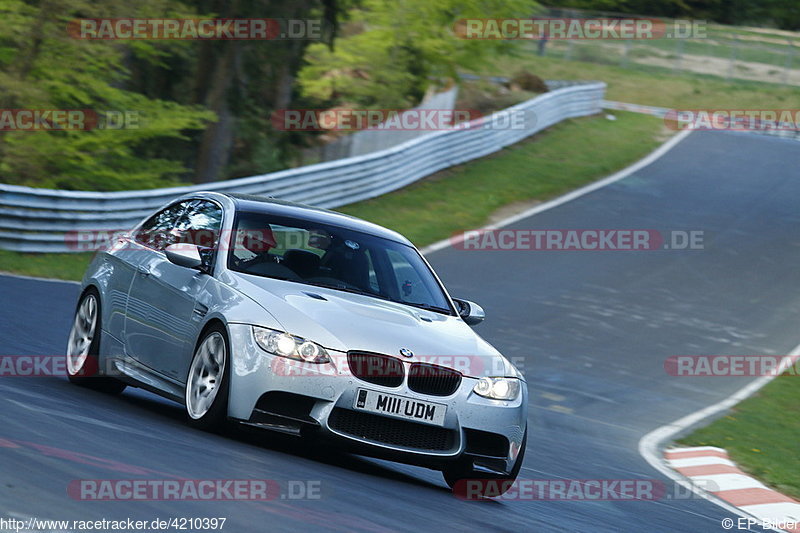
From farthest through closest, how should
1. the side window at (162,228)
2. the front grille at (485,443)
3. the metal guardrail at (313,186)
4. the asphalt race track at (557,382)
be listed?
the metal guardrail at (313,186), the side window at (162,228), the front grille at (485,443), the asphalt race track at (557,382)

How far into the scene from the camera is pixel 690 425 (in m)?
13.0

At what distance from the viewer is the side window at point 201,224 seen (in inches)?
339

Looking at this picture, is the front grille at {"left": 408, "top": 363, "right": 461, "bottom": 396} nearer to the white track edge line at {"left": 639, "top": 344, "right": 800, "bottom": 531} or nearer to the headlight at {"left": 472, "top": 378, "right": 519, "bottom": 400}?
the headlight at {"left": 472, "top": 378, "right": 519, "bottom": 400}

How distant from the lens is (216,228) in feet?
28.2

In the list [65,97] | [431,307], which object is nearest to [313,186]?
[65,97]

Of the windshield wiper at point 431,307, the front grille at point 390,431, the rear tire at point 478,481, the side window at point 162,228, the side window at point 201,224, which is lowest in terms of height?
the rear tire at point 478,481

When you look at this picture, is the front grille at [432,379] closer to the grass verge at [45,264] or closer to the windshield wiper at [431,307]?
the windshield wiper at [431,307]

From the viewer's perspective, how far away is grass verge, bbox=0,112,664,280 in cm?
1836

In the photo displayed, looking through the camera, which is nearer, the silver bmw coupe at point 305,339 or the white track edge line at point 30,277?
the silver bmw coupe at point 305,339

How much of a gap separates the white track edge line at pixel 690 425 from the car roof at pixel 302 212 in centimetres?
301

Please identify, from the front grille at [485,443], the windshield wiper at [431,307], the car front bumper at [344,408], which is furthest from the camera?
the windshield wiper at [431,307]

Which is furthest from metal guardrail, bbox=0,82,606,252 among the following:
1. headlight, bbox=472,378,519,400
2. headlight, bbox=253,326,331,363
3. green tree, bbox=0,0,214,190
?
headlight, bbox=472,378,519,400

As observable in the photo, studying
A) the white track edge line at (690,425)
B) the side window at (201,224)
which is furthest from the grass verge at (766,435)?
the side window at (201,224)

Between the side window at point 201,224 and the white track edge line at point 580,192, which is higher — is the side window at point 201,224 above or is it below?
above
